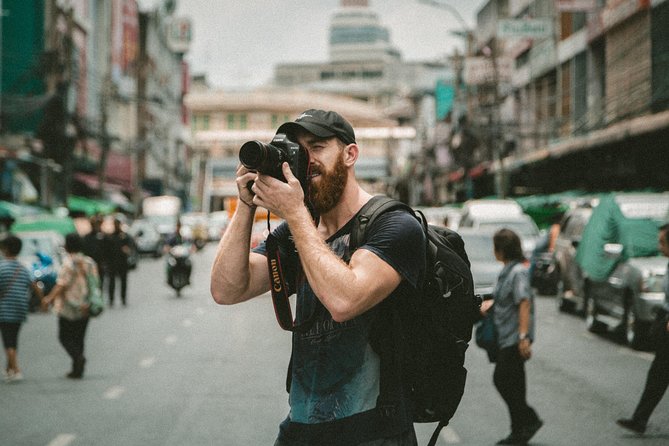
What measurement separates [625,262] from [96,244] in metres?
11.1

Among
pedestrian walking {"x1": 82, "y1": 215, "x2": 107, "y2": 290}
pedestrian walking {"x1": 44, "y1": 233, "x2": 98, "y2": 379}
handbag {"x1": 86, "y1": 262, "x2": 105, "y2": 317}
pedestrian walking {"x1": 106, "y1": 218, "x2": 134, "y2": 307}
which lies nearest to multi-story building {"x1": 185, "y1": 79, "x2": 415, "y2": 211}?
pedestrian walking {"x1": 106, "y1": 218, "x2": 134, "y2": 307}

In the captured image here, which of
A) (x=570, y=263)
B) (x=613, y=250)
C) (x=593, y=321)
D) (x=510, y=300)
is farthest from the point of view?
(x=570, y=263)

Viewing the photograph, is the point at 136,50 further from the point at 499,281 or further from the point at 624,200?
the point at 499,281

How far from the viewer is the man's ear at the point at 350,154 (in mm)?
3352

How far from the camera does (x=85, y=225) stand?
3259 centimetres

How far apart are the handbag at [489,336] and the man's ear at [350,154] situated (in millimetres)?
4847

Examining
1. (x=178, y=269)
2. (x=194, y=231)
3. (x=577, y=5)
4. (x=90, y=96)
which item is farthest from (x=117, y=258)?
(x=90, y=96)

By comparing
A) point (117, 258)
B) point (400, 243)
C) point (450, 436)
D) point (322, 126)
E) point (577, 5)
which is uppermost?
point (577, 5)

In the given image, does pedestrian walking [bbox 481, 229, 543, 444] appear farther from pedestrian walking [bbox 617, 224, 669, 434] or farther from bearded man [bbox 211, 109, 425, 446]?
bearded man [bbox 211, 109, 425, 446]


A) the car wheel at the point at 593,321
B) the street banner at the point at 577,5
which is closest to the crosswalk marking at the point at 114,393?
the car wheel at the point at 593,321

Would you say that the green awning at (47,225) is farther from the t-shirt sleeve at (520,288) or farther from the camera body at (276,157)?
the camera body at (276,157)

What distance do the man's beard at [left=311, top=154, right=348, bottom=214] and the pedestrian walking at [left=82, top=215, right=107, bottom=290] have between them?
17948mm

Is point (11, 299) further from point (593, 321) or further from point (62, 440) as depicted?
point (593, 321)

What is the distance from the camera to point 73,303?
36.4 ft
